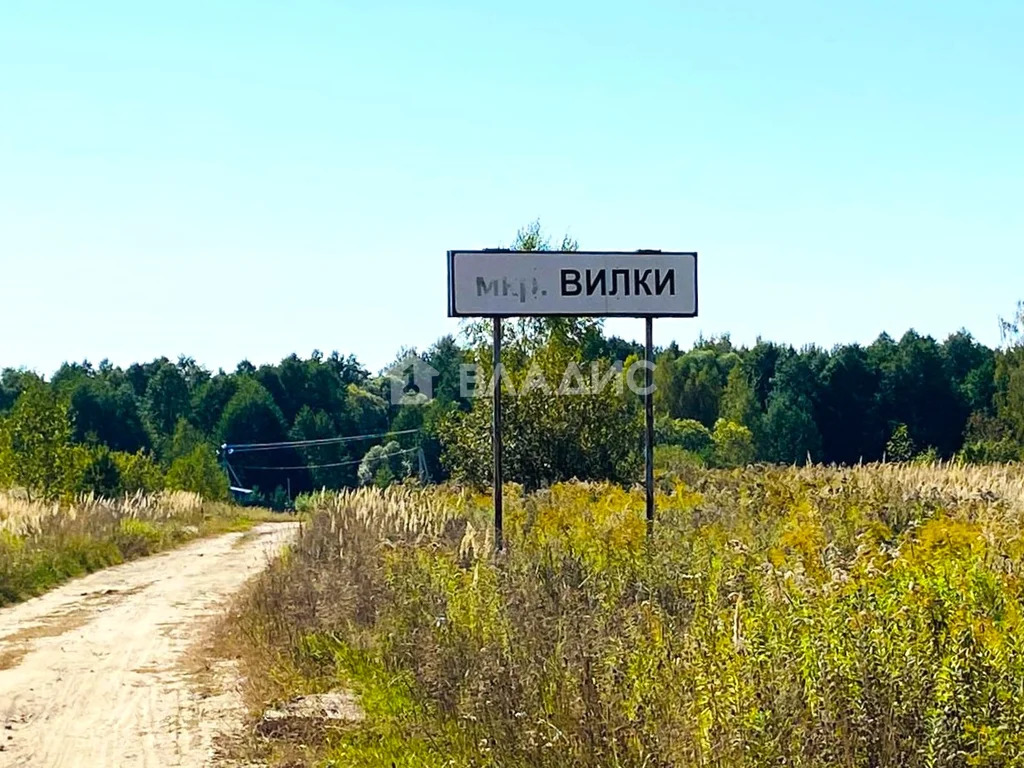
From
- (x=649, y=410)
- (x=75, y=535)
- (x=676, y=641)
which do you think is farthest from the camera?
(x=75, y=535)

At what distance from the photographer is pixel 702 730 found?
15.9 feet

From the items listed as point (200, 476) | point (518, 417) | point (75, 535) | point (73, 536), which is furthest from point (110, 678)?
point (200, 476)

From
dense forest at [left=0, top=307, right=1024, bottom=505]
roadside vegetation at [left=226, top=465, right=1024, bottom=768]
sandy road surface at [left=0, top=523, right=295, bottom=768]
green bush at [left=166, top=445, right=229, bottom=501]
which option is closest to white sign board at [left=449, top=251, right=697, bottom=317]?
roadside vegetation at [left=226, top=465, right=1024, bottom=768]

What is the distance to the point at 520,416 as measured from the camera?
2967 cm

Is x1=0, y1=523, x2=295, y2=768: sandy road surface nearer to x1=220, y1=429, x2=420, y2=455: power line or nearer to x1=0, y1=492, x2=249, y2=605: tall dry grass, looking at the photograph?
x1=0, y1=492, x2=249, y2=605: tall dry grass

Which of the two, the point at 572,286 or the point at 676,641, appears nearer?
the point at 676,641

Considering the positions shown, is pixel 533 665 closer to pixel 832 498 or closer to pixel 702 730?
pixel 702 730

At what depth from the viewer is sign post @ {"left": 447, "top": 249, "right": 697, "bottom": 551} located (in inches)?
517

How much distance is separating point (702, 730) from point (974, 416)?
2592 inches

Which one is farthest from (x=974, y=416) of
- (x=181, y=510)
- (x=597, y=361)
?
(x=181, y=510)

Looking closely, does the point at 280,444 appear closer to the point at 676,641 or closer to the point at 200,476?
the point at 200,476

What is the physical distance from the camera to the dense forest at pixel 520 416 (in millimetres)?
30297

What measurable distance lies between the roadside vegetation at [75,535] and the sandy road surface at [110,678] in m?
0.57

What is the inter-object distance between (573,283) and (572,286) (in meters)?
0.04
